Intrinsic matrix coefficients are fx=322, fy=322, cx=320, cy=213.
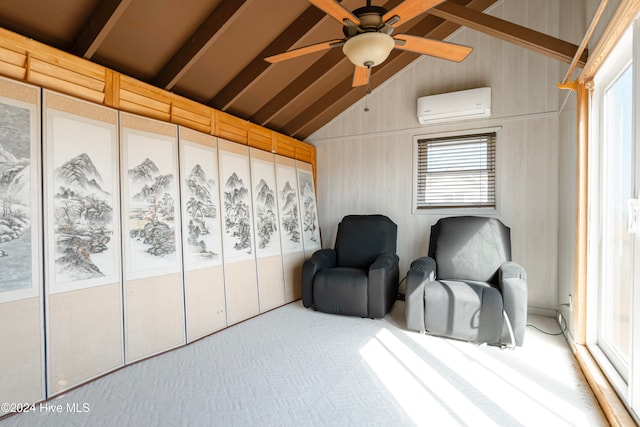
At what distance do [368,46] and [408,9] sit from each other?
27 cm

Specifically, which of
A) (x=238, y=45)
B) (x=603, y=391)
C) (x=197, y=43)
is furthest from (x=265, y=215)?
(x=603, y=391)

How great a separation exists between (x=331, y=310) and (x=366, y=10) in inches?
116

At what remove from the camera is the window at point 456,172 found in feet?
13.3

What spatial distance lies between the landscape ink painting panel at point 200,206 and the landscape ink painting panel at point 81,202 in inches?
24.2

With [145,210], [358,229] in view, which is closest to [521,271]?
[358,229]

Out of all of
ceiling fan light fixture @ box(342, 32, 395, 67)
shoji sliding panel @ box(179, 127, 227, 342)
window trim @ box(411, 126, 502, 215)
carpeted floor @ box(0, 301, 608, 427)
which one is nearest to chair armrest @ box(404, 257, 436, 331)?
carpeted floor @ box(0, 301, 608, 427)

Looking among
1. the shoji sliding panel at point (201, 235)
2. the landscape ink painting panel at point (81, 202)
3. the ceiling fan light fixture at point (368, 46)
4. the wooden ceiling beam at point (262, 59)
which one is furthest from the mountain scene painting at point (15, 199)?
the ceiling fan light fixture at point (368, 46)

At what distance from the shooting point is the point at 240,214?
11.8 ft

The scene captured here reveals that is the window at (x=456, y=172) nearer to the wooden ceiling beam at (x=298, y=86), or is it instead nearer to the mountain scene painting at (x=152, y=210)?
the wooden ceiling beam at (x=298, y=86)

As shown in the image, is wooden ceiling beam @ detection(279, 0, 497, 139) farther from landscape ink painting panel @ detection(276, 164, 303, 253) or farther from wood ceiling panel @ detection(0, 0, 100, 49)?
wood ceiling panel @ detection(0, 0, 100, 49)

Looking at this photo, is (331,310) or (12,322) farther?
(331,310)

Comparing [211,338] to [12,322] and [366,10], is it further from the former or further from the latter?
[366,10]

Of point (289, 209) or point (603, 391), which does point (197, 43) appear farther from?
point (603, 391)

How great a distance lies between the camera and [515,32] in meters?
2.77
